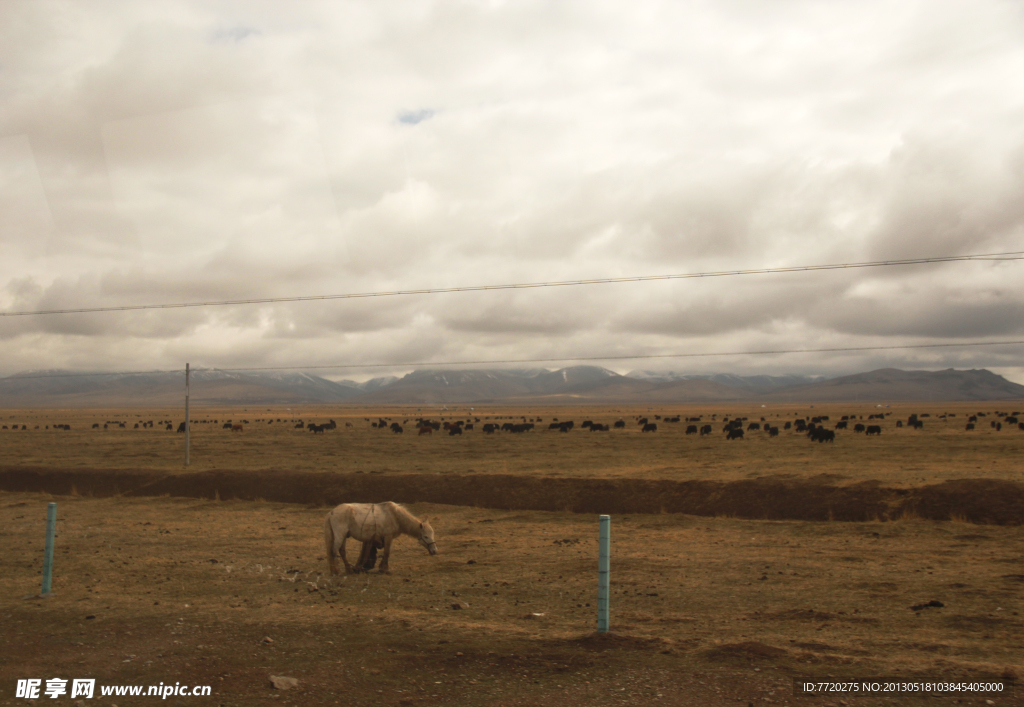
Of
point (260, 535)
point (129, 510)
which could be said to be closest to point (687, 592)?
point (260, 535)

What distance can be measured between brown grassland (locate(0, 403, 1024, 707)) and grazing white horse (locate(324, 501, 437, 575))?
43 centimetres

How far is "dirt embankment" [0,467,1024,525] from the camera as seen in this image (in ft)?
65.5

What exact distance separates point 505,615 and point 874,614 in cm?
499

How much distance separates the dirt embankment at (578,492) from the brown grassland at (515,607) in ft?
3.47

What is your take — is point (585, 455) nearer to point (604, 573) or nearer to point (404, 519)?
point (404, 519)

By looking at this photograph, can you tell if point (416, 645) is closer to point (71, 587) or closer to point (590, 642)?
point (590, 642)

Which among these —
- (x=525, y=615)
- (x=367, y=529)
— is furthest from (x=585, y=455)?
(x=525, y=615)

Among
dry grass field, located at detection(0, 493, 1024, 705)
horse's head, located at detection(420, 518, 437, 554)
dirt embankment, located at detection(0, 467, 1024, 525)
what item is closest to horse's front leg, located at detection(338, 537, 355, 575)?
dry grass field, located at detection(0, 493, 1024, 705)

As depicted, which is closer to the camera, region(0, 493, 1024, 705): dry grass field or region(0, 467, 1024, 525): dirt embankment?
region(0, 493, 1024, 705): dry grass field

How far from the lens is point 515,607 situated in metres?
10.0

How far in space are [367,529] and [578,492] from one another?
43.1 ft

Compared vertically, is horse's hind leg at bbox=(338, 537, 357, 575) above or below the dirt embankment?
above

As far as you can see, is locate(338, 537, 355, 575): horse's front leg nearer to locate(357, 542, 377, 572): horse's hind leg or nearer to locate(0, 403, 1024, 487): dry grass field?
locate(357, 542, 377, 572): horse's hind leg

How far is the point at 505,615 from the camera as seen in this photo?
9.48m
